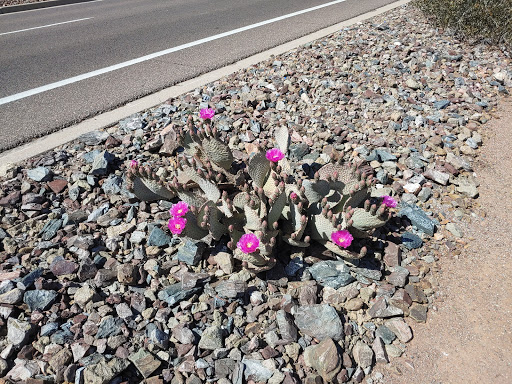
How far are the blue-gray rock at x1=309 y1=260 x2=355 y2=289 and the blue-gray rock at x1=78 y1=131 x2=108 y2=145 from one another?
95.4 inches

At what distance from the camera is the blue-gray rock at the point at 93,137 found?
374cm

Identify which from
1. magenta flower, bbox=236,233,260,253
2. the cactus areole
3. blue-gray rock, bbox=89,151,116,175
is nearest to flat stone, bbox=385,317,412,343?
the cactus areole

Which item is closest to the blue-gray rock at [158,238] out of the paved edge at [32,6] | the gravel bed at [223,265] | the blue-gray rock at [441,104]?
the gravel bed at [223,265]

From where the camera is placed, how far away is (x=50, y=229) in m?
2.76

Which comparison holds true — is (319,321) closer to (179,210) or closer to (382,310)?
(382,310)

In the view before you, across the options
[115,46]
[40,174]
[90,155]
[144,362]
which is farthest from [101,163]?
[115,46]

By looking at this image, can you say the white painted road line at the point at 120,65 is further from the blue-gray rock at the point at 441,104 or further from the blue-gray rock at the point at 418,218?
the blue-gray rock at the point at 418,218

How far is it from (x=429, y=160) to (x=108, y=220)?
2721 millimetres

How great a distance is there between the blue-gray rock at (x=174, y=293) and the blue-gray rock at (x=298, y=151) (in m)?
1.62

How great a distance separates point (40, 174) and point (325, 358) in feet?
8.67

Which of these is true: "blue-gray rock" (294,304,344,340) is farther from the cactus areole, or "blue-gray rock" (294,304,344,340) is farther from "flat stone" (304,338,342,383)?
the cactus areole

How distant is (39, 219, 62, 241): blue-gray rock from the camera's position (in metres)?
2.72

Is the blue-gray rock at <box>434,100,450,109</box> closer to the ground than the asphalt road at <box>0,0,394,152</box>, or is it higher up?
closer to the ground

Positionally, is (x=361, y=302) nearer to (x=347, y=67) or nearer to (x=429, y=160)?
(x=429, y=160)
